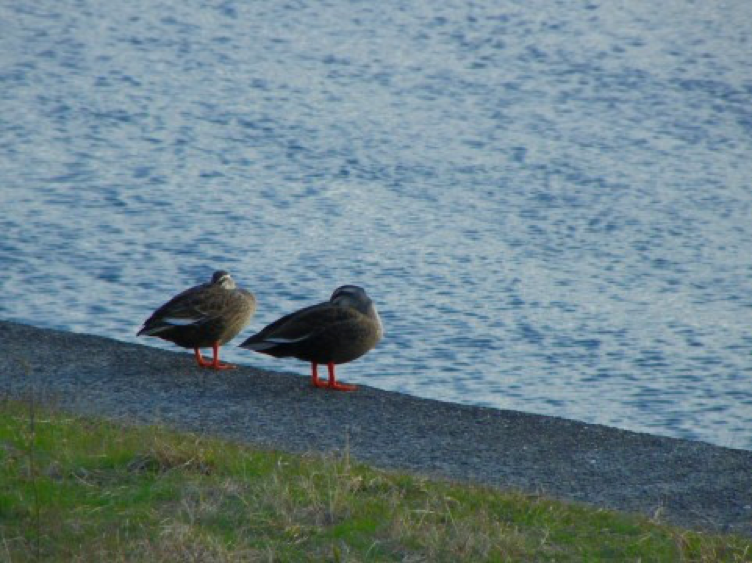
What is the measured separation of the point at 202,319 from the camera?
1078 cm

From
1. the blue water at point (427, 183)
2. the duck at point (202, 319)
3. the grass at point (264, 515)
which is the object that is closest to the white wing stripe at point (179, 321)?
the duck at point (202, 319)

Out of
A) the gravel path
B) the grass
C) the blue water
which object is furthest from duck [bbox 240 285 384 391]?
the grass

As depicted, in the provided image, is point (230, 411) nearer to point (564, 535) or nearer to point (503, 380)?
point (564, 535)

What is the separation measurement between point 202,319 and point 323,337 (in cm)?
90

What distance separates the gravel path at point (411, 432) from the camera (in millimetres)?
8641

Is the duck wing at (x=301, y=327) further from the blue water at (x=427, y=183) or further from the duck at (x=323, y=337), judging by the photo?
the blue water at (x=427, y=183)

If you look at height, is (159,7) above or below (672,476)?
above

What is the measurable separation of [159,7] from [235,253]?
52.0 feet

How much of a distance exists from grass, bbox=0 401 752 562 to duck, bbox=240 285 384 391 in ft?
7.84

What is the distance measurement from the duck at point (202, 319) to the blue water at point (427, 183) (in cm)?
43

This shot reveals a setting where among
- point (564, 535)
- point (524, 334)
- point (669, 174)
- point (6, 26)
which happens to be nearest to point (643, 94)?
point (669, 174)

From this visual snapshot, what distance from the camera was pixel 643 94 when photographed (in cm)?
2523

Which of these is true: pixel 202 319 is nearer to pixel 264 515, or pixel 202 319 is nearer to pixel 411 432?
pixel 411 432

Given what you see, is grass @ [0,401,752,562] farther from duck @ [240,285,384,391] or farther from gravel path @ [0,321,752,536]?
duck @ [240,285,384,391]
